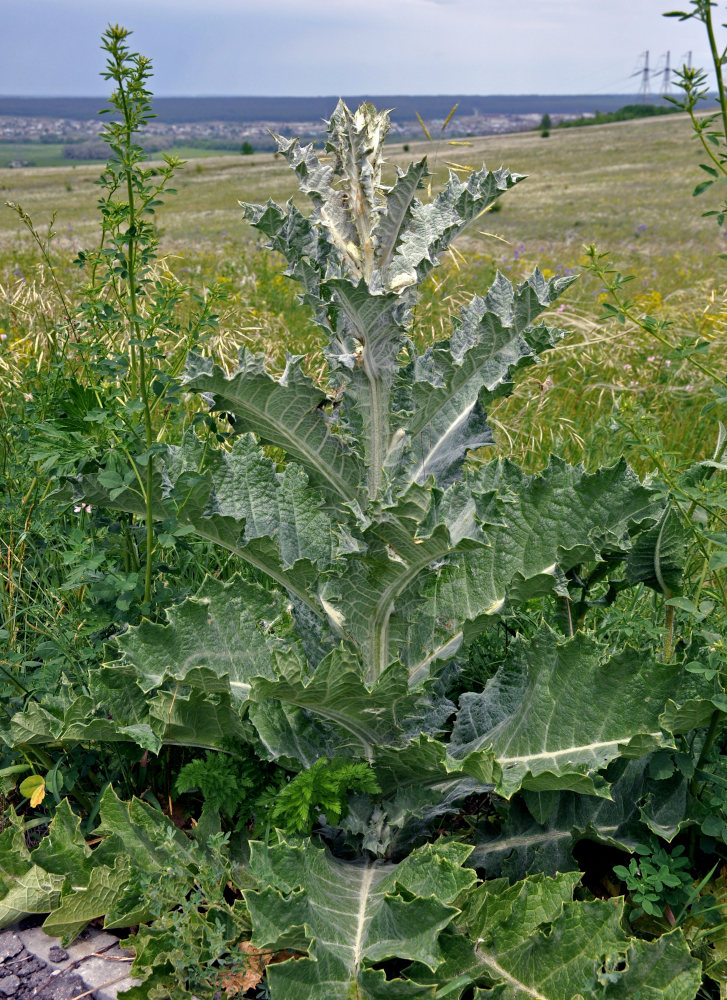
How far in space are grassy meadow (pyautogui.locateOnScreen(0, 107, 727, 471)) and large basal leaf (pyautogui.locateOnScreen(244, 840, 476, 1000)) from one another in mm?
1120

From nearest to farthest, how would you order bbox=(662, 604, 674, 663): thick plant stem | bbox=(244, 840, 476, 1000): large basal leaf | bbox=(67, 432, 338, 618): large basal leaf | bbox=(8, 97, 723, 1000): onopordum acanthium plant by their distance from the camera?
bbox=(244, 840, 476, 1000): large basal leaf → bbox=(8, 97, 723, 1000): onopordum acanthium plant → bbox=(67, 432, 338, 618): large basal leaf → bbox=(662, 604, 674, 663): thick plant stem

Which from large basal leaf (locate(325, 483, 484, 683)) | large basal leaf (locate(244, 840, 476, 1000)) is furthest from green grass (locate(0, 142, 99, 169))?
large basal leaf (locate(244, 840, 476, 1000))

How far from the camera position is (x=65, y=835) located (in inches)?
84.0

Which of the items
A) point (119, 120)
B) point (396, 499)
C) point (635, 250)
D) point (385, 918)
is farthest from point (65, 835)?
point (635, 250)

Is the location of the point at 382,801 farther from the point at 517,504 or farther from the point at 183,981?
the point at 517,504

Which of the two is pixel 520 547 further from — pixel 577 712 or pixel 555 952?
pixel 555 952

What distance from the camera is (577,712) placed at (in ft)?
6.33

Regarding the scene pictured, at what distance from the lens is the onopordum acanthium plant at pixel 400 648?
1.74 metres

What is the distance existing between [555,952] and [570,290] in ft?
24.6

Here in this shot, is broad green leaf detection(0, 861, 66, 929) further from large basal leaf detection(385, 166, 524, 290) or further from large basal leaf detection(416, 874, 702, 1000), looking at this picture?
large basal leaf detection(385, 166, 524, 290)

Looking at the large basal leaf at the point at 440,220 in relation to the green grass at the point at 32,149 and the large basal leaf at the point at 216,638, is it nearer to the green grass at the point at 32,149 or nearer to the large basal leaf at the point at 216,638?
the large basal leaf at the point at 216,638

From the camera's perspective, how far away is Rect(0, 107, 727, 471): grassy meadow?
425cm

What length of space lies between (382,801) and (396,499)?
35.1 inches

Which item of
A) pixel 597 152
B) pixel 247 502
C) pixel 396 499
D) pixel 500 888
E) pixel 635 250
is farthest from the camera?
pixel 597 152
